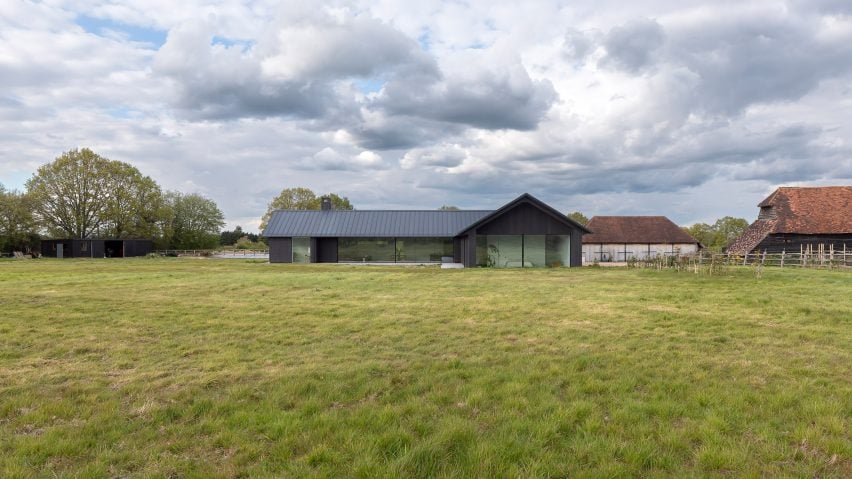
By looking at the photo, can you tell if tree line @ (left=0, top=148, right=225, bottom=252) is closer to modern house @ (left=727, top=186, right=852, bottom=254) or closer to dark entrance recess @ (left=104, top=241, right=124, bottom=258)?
dark entrance recess @ (left=104, top=241, right=124, bottom=258)

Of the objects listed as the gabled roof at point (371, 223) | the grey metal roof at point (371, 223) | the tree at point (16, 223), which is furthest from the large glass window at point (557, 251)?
the tree at point (16, 223)

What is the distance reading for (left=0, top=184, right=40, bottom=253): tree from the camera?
56375 mm

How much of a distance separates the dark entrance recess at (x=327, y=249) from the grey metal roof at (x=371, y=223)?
2.24 ft

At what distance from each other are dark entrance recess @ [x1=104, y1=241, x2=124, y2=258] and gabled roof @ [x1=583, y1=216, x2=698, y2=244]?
178 feet

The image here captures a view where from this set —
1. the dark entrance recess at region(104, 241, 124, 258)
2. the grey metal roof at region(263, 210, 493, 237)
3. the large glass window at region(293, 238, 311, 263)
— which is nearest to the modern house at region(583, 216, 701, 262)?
the grey metal roof at region(263, 210, 493, 237)

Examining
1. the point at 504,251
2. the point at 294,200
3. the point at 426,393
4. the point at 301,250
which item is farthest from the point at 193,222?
the point at 426,393

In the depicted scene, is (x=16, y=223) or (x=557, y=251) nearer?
(x=557, y=251)

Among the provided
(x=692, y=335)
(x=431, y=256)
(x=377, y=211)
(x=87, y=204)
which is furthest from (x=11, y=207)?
(x=692, y=335)

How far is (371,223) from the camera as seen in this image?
4084 centimetres

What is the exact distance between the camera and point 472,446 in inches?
164

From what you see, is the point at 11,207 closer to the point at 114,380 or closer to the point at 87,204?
the point at 87,204

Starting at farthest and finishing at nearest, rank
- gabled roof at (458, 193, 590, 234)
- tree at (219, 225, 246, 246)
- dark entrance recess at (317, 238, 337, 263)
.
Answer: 1. tree at (219, 225, 246, 246)
2. dark entrance recess at (317, 238, 337, 263)
3. gabled roof at (458, 193, 590, 234)

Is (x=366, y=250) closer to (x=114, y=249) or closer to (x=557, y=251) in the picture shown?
(x=557, y=251)

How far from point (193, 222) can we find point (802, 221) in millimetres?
77183
